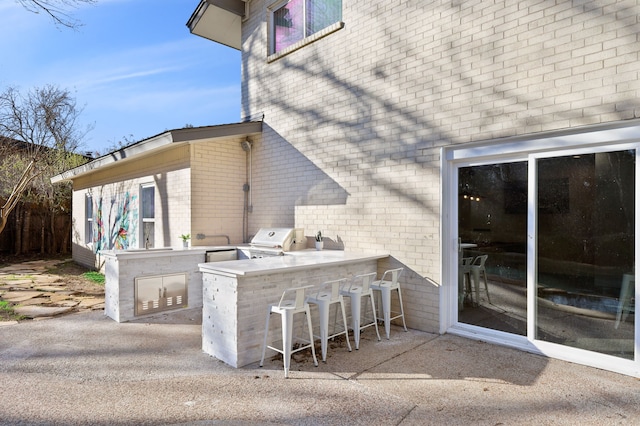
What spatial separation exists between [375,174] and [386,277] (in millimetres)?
1453

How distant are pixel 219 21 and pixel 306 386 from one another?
25.3 feet

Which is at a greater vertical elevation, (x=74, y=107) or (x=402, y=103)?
(x=74, y=107)

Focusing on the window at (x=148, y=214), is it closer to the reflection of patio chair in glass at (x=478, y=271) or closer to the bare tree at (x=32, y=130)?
the bare tree at (x=32, y=130)

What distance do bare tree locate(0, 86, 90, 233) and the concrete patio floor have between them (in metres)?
7.53

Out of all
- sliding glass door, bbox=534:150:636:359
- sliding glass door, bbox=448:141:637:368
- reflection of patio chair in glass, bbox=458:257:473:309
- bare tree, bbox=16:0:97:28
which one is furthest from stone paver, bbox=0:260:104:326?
sliding glass door, bbox=534:150:636:359

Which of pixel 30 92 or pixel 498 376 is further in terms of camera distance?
pixel 30 92

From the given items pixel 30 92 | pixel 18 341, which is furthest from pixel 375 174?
pixel 30 92

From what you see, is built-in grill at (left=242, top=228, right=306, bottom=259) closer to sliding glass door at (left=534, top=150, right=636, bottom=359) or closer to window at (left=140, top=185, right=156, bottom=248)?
window at (left=140, top=185, right=156, bottom=248)

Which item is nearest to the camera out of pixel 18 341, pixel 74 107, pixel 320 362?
pixel 320 362

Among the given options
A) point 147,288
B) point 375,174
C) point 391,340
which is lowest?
point 391,340

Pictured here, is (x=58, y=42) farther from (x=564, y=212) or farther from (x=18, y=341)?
(x=564, y=212)

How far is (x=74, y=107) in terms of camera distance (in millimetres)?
11281

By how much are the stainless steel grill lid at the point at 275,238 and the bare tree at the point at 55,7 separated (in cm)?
385

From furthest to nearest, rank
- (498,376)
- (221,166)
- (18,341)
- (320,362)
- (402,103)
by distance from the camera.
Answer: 1. (221,166)
2. (402,103)
3. (18,341)
4. (320,362)
5. (498,376)
